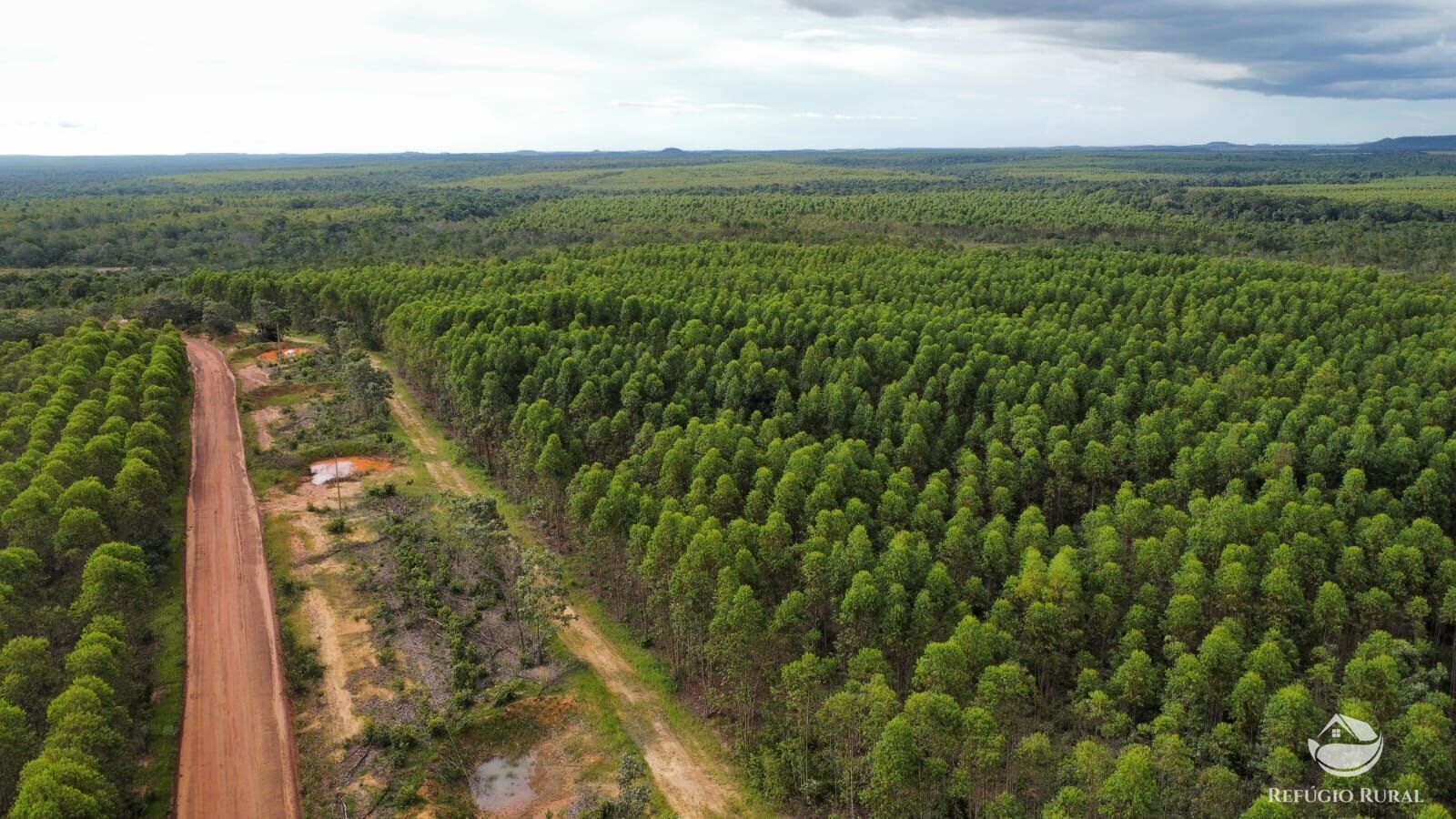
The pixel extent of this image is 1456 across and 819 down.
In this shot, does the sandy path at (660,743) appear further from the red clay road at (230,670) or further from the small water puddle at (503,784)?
the red clay road at (230,670)

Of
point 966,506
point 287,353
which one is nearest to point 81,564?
point 966,506

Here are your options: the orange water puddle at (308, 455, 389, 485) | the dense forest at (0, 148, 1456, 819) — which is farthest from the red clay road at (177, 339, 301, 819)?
the orange water puddle at (308, 455, 389, 485)

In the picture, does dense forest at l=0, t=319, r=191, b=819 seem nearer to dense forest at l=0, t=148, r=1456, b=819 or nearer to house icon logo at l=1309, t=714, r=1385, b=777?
dense forest at l=0, t=148, r=1456, b=819

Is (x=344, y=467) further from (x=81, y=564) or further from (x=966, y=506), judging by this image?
(x=966, y=506)

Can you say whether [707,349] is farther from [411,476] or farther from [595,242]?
[595,242]

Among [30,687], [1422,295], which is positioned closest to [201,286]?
[30,687]

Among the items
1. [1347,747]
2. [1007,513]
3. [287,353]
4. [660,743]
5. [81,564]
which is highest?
[287,353]

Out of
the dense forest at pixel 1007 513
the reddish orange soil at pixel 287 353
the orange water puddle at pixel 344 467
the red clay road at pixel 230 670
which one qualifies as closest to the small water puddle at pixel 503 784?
the red clay road at pixel 230 670
